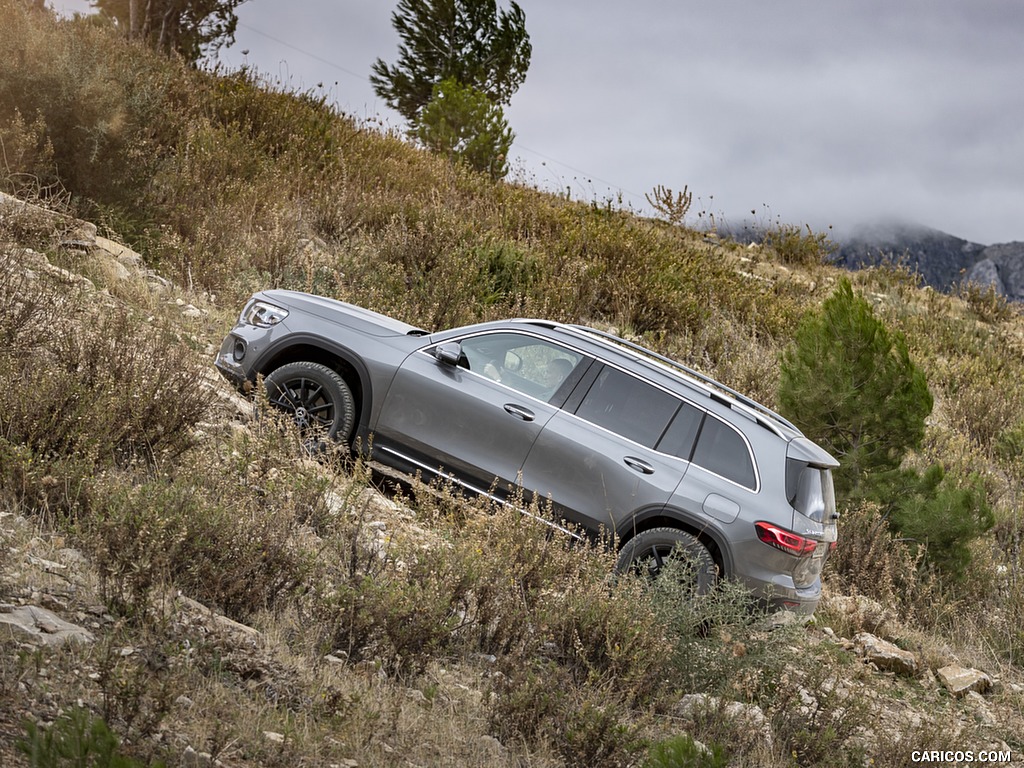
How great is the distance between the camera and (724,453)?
641cm

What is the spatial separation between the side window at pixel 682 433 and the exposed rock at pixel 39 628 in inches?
155

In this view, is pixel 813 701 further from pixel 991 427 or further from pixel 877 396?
pixel 991 427

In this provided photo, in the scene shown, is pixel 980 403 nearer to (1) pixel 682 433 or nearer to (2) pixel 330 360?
(1) pixel 682 433

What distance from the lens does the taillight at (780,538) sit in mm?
6023

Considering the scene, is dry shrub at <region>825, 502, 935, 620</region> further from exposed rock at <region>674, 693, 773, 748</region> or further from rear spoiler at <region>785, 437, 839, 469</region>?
exposed rock at <region>674, 693, 773, 748</region>

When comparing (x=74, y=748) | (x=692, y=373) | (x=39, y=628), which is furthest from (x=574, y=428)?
(x=74, y=748)

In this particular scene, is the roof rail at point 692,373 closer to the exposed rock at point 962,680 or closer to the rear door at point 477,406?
the rear door at point 477,406

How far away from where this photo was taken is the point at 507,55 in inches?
1312

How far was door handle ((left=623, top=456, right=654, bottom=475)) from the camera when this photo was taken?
6.36 m

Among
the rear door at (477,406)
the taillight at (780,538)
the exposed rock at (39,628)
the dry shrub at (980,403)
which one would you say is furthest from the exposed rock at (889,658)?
the dry shrub at (980,403)

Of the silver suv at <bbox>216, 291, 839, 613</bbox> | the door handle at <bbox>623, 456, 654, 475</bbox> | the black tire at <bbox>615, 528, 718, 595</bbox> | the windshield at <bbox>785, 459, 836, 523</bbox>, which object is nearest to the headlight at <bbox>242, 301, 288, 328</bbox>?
the silver suv at <bbox>216, 291, 839, 613</bbox>

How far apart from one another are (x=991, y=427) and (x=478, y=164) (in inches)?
430

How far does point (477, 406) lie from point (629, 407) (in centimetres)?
108

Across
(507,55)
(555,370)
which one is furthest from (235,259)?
(507,55)
